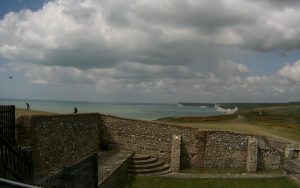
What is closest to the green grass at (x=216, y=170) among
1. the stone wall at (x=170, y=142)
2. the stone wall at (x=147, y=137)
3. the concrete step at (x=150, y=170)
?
the stone wall at (x=170, y=142)

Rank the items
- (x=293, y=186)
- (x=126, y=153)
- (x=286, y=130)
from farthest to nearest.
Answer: (x=286, y=130), (x=126, y=153), (x=293, y=186)

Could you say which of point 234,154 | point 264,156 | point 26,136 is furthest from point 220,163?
point 26,136

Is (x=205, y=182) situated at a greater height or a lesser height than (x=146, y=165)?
lesser

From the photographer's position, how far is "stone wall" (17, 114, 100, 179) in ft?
52.5

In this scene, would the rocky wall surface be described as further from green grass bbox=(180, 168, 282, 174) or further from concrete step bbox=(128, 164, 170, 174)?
concrete step bbox=(128, 164, 170, 174)

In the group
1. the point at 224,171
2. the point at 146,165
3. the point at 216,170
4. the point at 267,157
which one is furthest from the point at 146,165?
the point at 267,157

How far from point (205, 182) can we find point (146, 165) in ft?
12.1

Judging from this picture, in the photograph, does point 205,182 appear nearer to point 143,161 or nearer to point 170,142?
point 143,161

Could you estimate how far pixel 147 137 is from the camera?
83.3 ft

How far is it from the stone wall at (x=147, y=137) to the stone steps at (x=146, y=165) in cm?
64

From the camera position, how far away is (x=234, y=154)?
25203 millimetres

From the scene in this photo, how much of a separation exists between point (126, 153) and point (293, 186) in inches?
360

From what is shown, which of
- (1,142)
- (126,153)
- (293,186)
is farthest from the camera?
(126,153)

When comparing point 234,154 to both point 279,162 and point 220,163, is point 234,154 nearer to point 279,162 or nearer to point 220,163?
point 220,163
